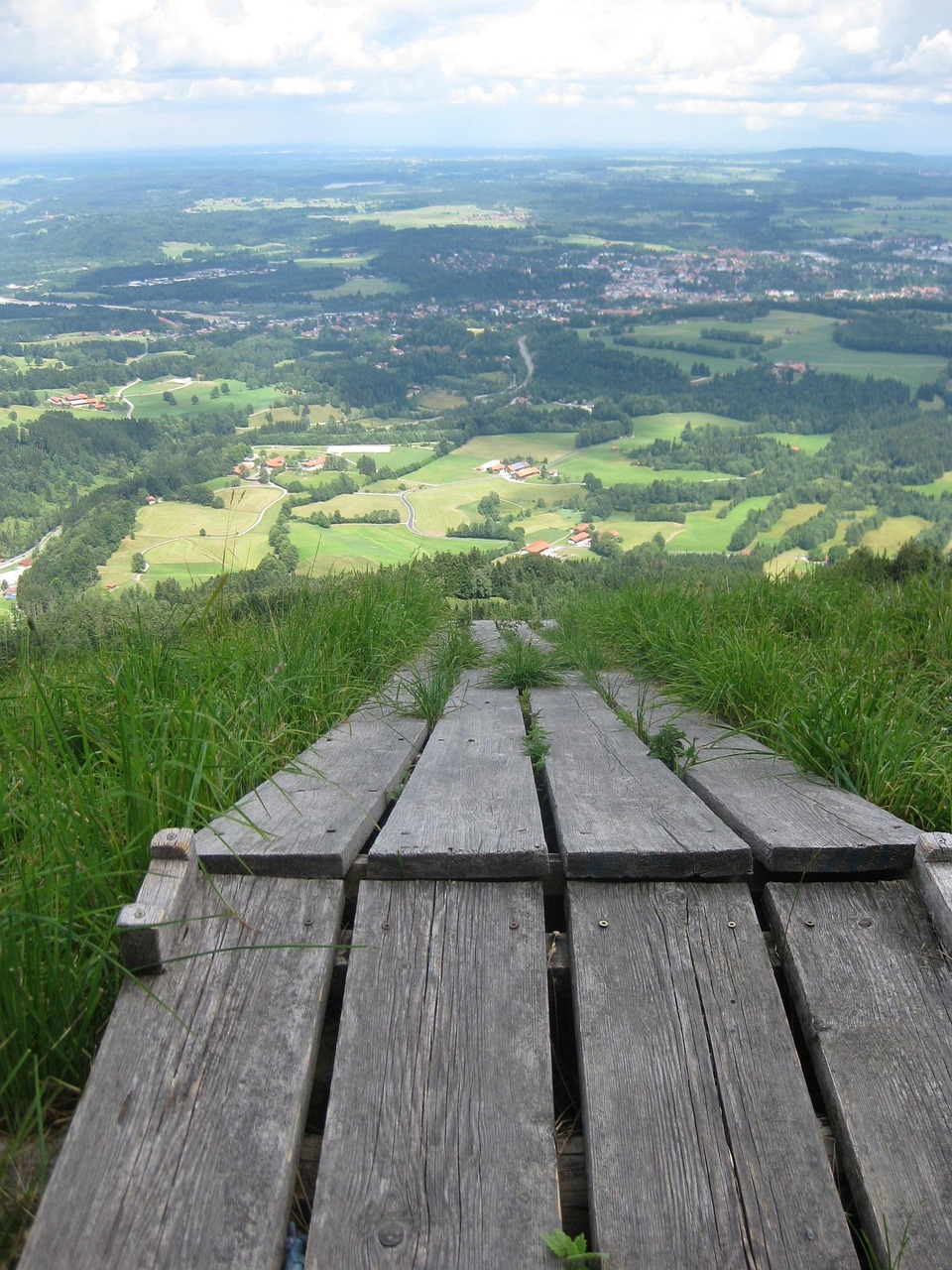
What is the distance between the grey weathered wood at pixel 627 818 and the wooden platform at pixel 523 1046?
1cm

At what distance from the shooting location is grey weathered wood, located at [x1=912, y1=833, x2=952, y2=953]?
149 cm

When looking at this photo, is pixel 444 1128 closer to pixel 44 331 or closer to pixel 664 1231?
pixel 664 1231

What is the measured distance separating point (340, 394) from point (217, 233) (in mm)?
66469

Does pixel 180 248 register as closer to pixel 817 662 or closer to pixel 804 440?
pixel 804 440

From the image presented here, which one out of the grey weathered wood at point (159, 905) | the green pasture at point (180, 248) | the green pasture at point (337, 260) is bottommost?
the green pasture at point (337, 260)

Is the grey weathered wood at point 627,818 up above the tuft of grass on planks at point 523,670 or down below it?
above

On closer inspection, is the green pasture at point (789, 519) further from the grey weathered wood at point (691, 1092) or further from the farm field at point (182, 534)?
the grey weathered wood at point (691, 1092)

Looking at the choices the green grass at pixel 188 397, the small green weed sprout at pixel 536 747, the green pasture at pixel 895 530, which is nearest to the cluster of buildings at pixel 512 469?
the green pasture at pixel 895 530

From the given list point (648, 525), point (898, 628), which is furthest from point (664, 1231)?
point (648, 525)

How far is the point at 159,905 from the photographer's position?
1440 mm

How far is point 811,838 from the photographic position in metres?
1.67

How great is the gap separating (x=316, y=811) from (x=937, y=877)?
1.29 m

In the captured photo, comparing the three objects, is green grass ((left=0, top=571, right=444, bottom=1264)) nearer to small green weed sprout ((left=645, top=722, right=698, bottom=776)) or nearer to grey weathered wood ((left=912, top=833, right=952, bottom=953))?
small green weed sprout ((left=645, top=722, right=698, bottom=776))

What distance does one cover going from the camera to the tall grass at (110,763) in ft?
4.37
